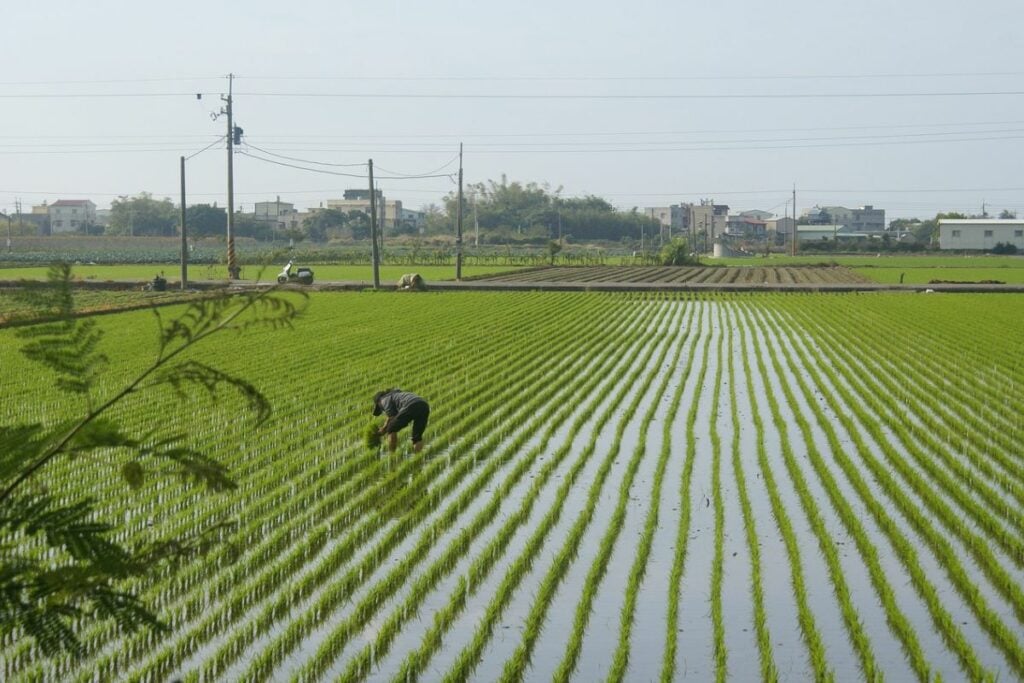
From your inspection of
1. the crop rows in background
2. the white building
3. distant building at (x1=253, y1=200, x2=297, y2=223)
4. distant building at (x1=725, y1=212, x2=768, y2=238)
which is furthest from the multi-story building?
the crop rows in background

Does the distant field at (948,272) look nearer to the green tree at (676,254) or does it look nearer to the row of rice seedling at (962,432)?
the green tree at (676,254)

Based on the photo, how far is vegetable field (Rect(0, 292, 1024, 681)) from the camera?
5965 millimetres

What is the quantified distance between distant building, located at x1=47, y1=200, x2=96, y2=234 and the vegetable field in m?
110

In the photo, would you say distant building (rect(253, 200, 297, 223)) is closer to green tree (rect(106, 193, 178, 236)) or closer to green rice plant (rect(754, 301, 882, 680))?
green tree (rect(106, 193, 178, 236))

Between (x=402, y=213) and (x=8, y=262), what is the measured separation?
98.1 m

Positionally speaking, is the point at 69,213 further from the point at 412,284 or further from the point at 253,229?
the point at 412,284

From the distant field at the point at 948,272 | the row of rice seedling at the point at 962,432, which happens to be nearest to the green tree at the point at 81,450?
the row of rice seedling at the point at 962,432

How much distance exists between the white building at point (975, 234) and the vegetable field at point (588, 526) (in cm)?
6659

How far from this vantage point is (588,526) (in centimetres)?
855

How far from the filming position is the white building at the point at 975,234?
80250 mm

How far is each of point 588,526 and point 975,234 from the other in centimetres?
7804

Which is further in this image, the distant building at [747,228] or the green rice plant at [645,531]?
the distant building at [747,228]

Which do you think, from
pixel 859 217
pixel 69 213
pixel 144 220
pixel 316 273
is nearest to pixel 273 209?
pixel 69 213

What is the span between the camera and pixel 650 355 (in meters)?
19.5
